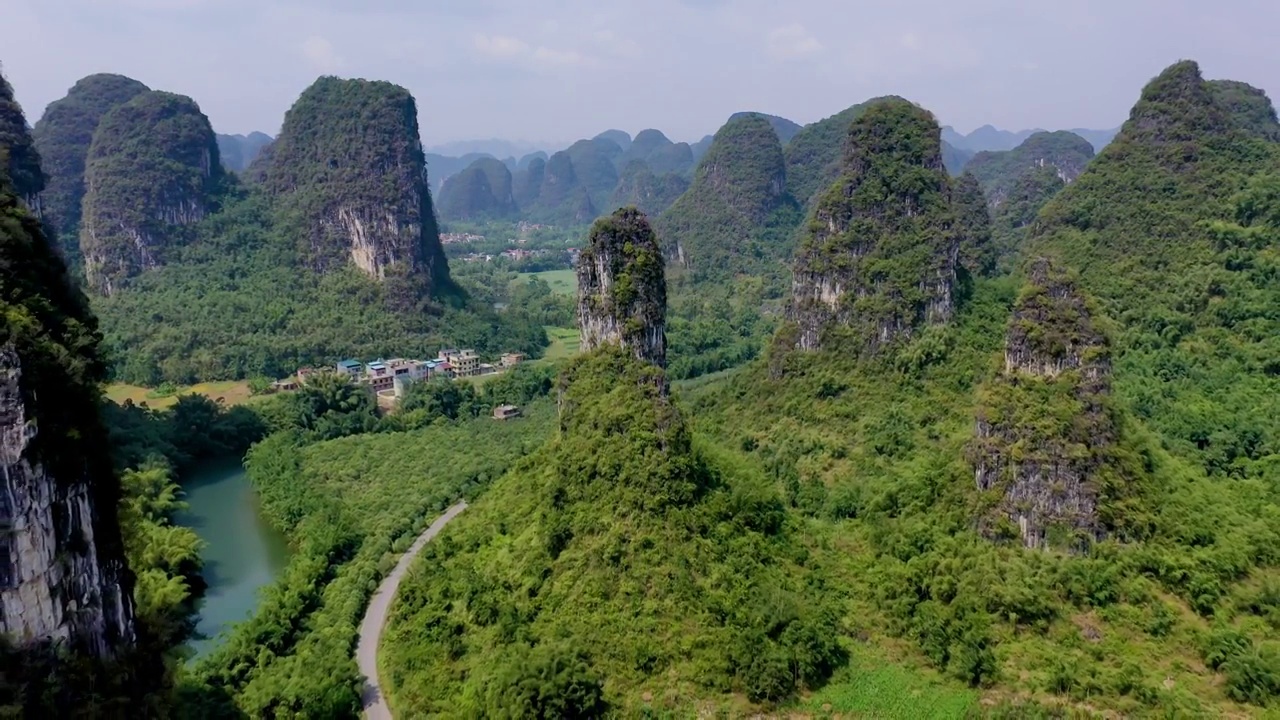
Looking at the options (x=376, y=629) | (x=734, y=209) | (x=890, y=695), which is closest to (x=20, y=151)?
(x=376, y=629)

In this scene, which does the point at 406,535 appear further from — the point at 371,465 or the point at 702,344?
the point at 702,344

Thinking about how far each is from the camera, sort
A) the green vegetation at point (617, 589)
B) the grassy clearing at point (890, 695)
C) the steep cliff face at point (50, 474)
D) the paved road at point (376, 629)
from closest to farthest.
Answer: the steep cliff face at point (50, 474)
the grassy clearing at point (890, 695)
the green vegetation at point (617, 589)
the paved road at point (376, 629)

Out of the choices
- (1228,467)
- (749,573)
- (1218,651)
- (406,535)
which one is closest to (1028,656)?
(1218,651)

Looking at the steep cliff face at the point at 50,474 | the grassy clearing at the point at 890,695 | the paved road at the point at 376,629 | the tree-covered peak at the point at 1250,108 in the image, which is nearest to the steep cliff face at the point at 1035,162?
the tree-covered peak at the point at 1250,108

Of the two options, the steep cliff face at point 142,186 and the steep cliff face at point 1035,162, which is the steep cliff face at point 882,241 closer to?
the steep cliff face at point 142,186

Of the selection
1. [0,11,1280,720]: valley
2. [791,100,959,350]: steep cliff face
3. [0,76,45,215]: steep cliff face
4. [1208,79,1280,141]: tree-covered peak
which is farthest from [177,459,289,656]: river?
[1208,79,1280,141]: tree-covered peak

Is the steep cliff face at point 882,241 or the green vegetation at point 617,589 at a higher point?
the steep cliff face at point 882,241
